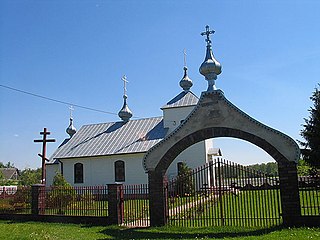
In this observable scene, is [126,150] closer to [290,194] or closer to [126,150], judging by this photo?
[126,150]

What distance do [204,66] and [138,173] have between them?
51.6 feet

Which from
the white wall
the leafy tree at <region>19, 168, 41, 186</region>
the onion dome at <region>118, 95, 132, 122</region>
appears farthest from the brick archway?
the leafy tree at <region>19, 168, 41, 186</region>

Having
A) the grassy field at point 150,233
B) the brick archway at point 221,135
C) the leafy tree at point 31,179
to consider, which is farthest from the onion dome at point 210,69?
the leafy tree at point 31,179

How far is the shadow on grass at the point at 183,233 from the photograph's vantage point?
1089cm

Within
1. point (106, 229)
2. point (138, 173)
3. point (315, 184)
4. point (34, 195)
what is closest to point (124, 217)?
point (106, 229)

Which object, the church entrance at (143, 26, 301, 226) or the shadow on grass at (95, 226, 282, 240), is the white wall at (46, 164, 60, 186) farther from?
the church entrance at (143, 26, 301, 226)

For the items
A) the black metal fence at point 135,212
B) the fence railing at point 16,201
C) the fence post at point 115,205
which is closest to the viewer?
the fence post at point 115,205

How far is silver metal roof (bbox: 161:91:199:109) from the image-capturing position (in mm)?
28339

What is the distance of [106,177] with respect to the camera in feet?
92.8

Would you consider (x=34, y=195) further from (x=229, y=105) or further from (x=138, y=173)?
(x=138, y=173)

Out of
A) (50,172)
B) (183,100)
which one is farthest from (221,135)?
(50,172)

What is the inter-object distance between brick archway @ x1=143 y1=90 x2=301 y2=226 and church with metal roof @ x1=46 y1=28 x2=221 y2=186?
45.3ft

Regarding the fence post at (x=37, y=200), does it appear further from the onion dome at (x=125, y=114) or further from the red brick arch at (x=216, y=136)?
the onion dome at (x=125, y=114)

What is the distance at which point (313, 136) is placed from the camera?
83.0ft
